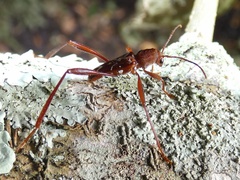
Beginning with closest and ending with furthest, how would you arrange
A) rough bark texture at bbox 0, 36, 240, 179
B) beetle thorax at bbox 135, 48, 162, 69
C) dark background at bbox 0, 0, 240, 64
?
rough bark texture at bbox 0, 36, 240, 179, beetle thorax at bbox 135, 48, 162, 69, dark background at bbox 0, 0, 240, 64

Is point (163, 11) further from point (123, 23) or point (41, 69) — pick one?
point (123, 23)

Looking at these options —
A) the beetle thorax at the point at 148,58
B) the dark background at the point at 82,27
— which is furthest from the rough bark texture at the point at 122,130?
the dark background at the point at 82,27

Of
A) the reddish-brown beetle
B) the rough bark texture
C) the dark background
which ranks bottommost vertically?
the rough bark texture

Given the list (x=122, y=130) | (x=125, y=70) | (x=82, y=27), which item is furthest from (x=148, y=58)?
(x=82, y=27)

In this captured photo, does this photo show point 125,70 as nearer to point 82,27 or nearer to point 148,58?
point 148,58

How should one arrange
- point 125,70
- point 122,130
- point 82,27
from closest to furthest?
point 122,130, point 125,70, point 82,27

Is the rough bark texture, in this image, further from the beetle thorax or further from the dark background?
the dark background

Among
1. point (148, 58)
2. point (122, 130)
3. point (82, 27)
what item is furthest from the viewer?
point (82, 27)

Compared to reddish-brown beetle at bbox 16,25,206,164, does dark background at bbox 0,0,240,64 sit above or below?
above

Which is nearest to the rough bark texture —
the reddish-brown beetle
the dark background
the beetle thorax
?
the reddish-brown beetle
